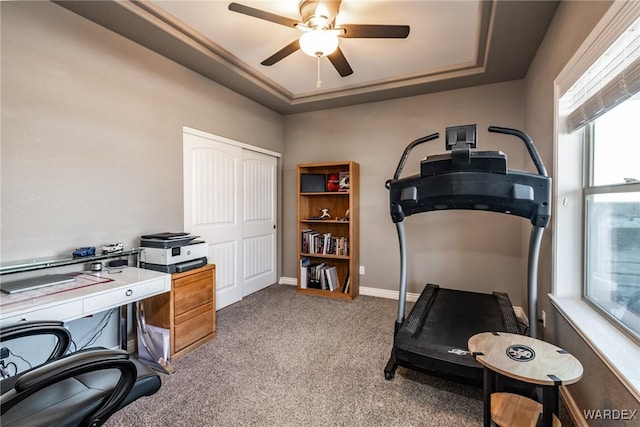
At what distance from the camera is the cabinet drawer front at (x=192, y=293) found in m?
2.36

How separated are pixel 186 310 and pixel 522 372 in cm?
229

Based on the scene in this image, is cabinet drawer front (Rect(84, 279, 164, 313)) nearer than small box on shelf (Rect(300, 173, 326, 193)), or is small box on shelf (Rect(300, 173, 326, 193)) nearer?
cabinet drawer front (Rect(84, 279, 164, 313))

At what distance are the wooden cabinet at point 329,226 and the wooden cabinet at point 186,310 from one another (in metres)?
1.55

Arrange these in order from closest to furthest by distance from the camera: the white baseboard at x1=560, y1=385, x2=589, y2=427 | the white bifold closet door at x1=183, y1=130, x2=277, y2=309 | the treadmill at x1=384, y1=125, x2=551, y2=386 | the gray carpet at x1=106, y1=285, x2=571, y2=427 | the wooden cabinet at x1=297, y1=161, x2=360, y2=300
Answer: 1. the white baseboard at x1=560, y1=385, x2=589, y2=427
2. the gray carpet at x1=106, y1=285, x2=571, y2=427
3. the treadmill at x1=384, y1=125, x2=551, y2=386
4. the white bifold closet door at x1=183, y1=130, x2=277, y2=309
5. the wooden cabinet at x1=297, y1=161, x2=360, y2=300

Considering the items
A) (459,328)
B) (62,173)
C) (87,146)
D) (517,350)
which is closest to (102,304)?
(62,173)

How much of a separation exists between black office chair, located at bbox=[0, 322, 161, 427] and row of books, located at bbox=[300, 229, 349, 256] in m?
2.82

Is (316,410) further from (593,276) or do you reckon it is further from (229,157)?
(229,157)

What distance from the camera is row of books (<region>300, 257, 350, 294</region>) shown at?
3.94 metres

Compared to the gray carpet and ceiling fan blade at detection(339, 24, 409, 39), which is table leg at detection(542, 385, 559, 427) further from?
ceiling fan blade at detection(339, 24, 409, 39)

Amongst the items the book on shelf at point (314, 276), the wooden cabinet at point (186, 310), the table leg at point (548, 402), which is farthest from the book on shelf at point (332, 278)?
the table leg at point (548, 402)

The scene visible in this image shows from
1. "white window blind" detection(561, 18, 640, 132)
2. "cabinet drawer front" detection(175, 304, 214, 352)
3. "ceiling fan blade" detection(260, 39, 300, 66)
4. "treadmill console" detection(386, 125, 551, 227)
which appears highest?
"ceiling fan blade" detection(260, 39, 300, 66)

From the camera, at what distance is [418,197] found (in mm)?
2109

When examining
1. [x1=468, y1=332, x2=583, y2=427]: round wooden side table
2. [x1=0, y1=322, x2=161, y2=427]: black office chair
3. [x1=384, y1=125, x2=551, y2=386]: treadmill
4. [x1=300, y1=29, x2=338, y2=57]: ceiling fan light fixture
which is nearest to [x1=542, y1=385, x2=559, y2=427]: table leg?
[x1=468, y1=332, x2=583, y2=427]: round wooden side table

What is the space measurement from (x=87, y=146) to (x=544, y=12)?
3488mm
